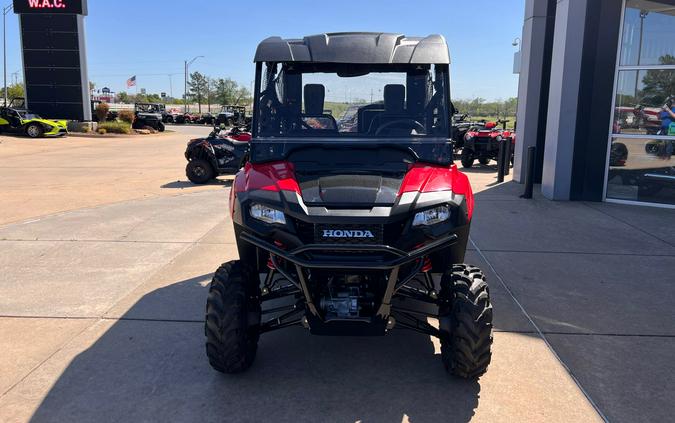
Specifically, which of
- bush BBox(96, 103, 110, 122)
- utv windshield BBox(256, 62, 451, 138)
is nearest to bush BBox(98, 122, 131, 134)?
bush BBox(96, 103, 110, 122)

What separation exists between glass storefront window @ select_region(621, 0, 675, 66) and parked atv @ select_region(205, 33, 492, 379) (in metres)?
7.20

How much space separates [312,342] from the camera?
400cm

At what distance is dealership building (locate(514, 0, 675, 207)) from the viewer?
30.9 feet

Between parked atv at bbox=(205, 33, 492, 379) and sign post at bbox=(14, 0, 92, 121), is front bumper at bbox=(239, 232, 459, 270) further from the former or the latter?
sign post at bbox=(14, 0, 92, 121)

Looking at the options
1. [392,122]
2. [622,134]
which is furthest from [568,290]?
[622,134]

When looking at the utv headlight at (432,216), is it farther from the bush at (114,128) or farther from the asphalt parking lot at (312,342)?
the bush at (114,128)

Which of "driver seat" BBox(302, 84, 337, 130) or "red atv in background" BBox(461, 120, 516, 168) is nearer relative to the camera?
"driver seat" BBox(302, 84, 337, 130)

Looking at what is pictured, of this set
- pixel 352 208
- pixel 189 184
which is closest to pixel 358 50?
pixel 352 208

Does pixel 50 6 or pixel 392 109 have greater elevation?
pixel 50 6

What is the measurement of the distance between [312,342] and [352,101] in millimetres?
1863

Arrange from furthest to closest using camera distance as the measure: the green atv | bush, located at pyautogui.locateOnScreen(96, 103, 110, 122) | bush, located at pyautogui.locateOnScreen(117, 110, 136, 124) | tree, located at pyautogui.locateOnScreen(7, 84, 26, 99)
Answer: tree, located at pyautogui.locateOnScreen(7, 84, 26, 99) < bush, located at pyautogui.locateOnScreen(117, 110, 136, 124) < bush, located at pyautogui.locateOnScreen(96, 103, 110, 122) < the green atv

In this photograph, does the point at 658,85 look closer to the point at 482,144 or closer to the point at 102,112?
the point at 482,144

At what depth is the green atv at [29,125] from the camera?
2681 centimetres

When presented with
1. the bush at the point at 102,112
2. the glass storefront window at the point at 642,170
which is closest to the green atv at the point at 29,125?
the bush at the point at 102,112
